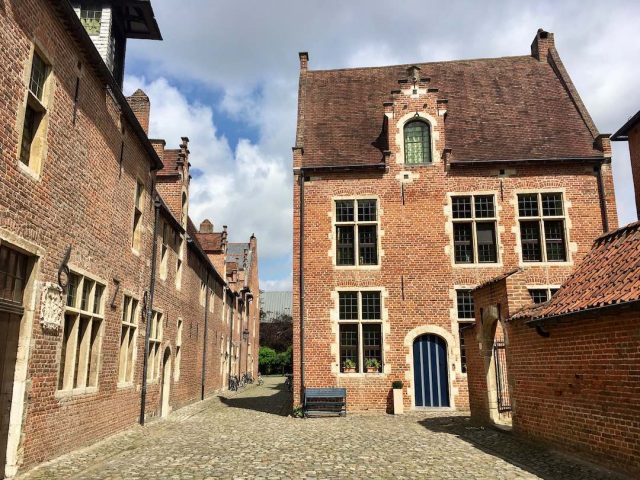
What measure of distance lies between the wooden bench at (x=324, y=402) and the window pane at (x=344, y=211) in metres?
5.48

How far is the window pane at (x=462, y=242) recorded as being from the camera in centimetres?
1672

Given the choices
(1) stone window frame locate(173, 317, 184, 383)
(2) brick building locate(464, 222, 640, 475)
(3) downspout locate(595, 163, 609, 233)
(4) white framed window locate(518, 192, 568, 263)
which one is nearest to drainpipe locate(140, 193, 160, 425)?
(1) stone window frame locate(173, 317, 184, 383)

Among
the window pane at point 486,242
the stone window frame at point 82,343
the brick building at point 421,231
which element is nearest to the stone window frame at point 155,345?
the brick building at point 421,231

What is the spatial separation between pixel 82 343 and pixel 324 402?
783cm

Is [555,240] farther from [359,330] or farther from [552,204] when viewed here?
[359,330]

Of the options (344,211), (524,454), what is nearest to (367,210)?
(344,211)

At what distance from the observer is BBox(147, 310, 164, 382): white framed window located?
1485 centimetres

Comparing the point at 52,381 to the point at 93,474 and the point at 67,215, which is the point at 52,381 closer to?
the point at 93,474

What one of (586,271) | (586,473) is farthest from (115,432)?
(586,271)

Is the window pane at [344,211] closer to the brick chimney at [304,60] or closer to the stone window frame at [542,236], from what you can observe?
the stone window frame at [542,236]

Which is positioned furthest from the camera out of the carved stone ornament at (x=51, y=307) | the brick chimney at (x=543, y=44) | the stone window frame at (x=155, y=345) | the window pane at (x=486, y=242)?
the brick chimney at (x=543, y=44)

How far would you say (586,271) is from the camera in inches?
372

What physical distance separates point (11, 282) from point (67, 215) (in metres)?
1.98

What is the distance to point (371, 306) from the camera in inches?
650
